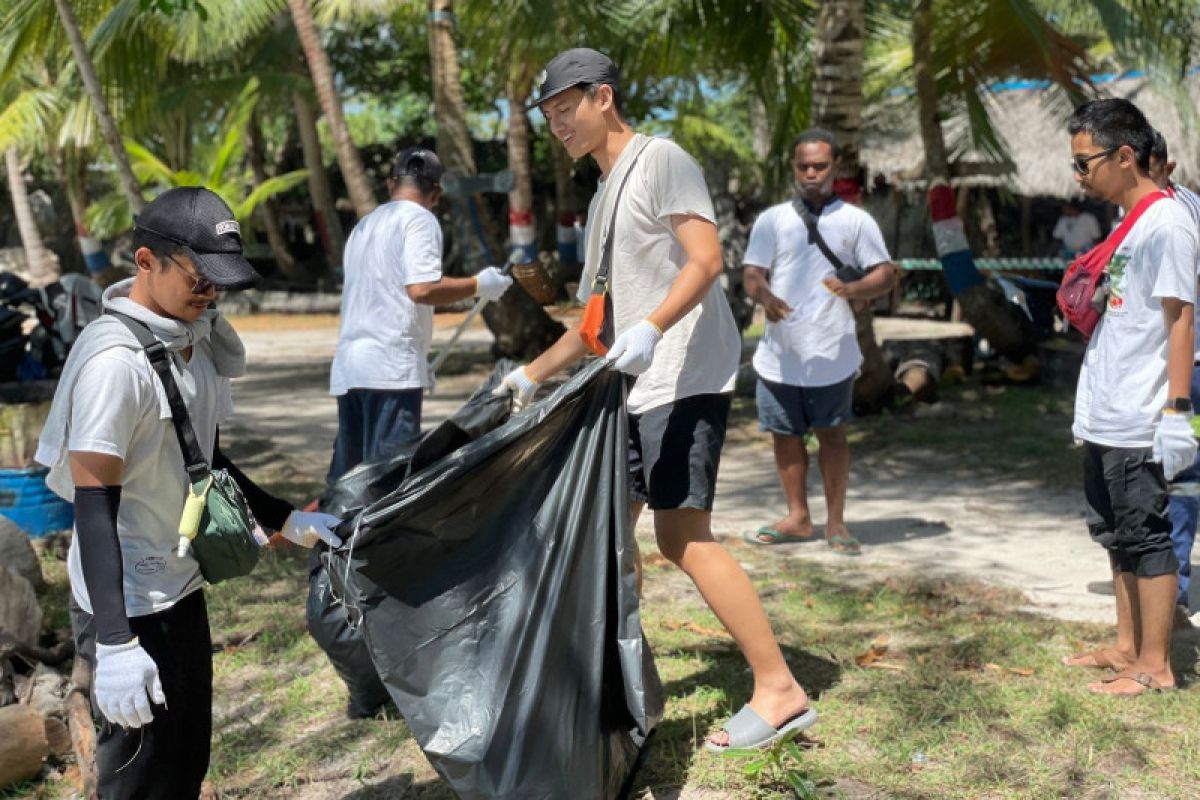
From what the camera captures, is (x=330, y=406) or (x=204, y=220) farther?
(x=330, y=406)

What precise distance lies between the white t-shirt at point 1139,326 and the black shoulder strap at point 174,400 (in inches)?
111

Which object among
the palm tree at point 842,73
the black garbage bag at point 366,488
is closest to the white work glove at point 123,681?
the black garbage bag at point 366,488

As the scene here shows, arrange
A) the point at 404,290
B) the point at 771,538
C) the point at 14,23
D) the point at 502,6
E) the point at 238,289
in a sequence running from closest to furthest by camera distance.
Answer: the point at 238,289 → the point at 404,290 → the point at 771,538 → the point at 14,23 → the point at 502,6

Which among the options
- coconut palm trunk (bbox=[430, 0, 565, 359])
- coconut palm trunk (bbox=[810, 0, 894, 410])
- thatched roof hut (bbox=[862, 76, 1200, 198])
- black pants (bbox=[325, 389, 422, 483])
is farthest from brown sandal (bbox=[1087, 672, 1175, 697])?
thatched roof hut (bbox=[862, 76, 1200, 198])

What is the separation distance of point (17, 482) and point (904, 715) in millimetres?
4398

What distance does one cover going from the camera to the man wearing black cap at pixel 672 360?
3668 mm

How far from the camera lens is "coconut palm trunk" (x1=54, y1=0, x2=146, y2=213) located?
24.3 feet

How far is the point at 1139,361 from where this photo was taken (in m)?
4.09

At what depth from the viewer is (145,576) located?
2695 millimetres

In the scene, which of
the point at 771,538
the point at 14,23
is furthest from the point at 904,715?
the point at 14,23

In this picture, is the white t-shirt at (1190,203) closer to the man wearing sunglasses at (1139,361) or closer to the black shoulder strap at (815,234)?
the man wearing sunglasses at (1139,361)

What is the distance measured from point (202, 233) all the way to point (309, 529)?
2.83 ft

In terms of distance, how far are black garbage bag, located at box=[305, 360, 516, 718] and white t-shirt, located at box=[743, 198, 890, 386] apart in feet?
7.18

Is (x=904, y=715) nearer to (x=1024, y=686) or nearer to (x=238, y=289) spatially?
(x=1024, y=686)
